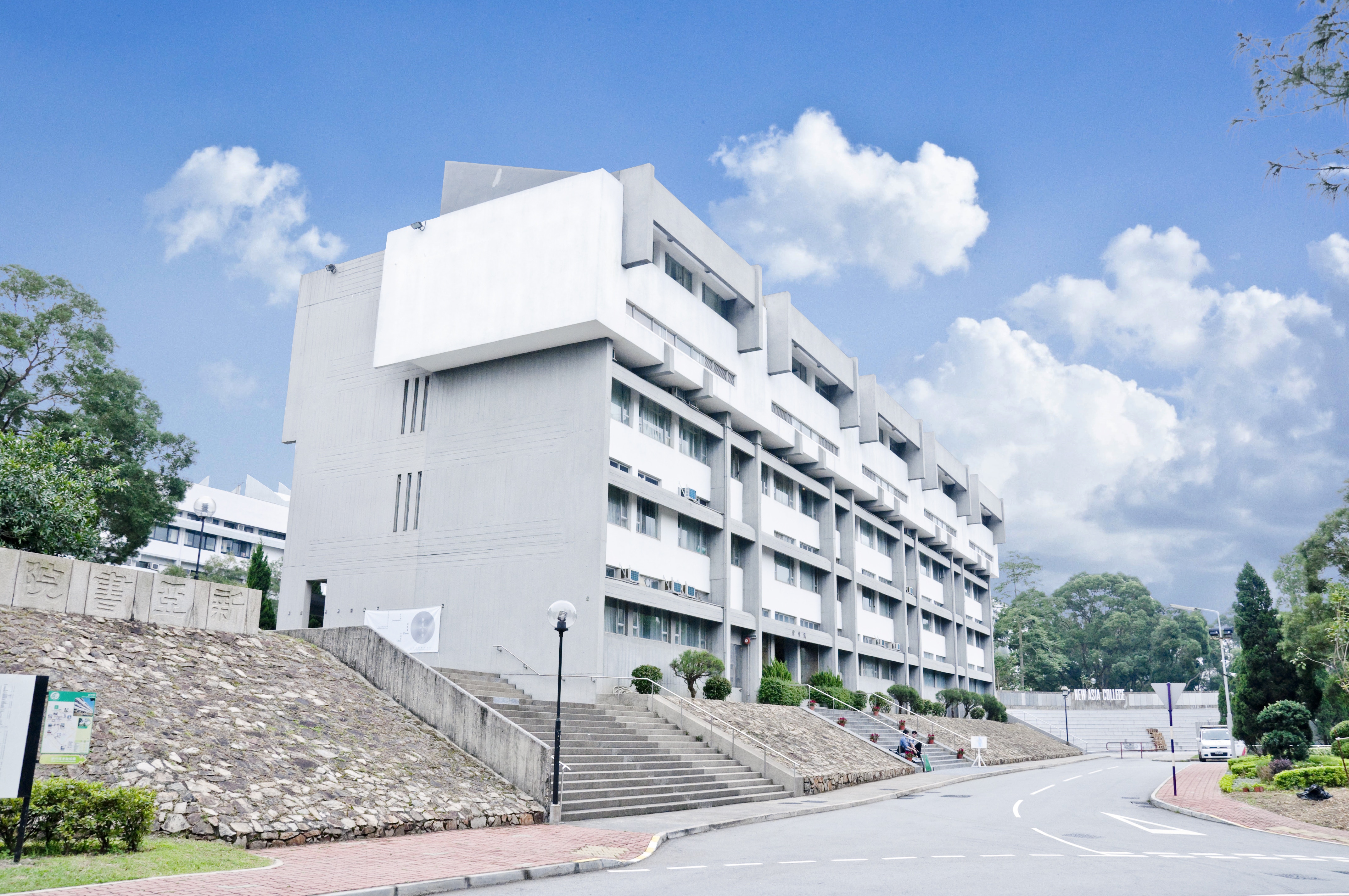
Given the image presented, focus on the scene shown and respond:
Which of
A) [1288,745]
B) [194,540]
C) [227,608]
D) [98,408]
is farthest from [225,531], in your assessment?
[1288,745]

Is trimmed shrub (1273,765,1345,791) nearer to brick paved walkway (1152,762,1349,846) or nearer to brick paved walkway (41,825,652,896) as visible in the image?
brick paved walkway (1152,762,1349,846)

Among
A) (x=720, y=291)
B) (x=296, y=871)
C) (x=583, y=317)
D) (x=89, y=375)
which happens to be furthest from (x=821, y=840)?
(x=89, y=375)

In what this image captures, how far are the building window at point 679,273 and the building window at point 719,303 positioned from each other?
125 centimetres

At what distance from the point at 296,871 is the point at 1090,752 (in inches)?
2973

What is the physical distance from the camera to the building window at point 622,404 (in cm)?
3556

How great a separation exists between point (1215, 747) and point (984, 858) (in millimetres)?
43919

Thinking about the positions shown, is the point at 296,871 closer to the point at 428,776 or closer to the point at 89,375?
the point at 428,776

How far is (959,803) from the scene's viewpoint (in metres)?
26.5

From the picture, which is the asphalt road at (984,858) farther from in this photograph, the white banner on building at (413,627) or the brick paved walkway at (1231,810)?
the white banner on building at (413,627)

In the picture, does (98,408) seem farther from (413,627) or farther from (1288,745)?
(1288,745)

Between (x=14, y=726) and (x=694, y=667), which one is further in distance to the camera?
(x=694, y=667)

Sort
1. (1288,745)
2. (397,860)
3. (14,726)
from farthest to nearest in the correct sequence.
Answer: (1288,745) → (397,860) → (14,726)

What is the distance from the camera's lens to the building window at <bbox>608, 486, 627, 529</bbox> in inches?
1371

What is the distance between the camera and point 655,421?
38.3 meters
